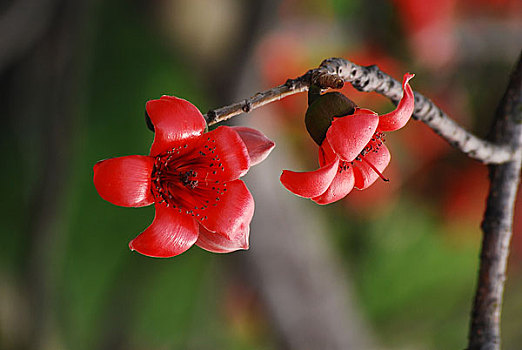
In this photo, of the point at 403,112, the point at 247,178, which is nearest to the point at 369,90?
the point at 403,112

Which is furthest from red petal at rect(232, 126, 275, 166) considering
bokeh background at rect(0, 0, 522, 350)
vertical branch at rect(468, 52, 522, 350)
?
bokeh background at rect(0, 0, 522, 350)

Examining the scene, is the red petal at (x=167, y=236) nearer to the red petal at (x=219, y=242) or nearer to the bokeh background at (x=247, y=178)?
the red petal at (x=219, y=242)

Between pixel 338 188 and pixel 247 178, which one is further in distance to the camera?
pixel 247 178

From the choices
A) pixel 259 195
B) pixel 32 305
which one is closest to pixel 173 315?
pixel 32 305

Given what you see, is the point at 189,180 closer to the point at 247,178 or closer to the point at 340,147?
the point at 340,147

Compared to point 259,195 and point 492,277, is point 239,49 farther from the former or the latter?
point 492,277
